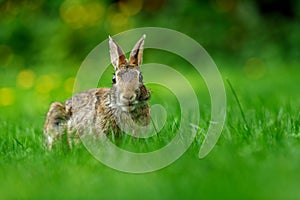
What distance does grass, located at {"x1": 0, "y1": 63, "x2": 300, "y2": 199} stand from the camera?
113 inches

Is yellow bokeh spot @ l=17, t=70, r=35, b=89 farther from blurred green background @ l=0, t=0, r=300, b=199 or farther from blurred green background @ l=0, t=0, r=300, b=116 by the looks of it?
blurred green background @ l=0, t=0, r=300, b=116

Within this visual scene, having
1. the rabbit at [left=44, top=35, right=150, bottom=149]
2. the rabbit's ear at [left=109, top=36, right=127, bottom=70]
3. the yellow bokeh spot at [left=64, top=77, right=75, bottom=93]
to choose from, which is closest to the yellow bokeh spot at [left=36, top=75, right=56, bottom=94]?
the yellow bokeh spot at [left=64, top=77, right=75, bottom=93]

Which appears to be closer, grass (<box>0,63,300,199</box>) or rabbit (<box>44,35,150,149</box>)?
grass (<box>0,63,300,199</box>)

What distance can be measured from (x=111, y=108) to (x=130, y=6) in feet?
27.0

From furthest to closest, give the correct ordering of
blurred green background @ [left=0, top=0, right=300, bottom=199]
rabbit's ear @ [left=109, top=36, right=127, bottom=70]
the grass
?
rabbit's ear @ [left=109, top=36, right=127, bottom=70]
blurred green background @ [left=0, top=0, right=300, bottom=199]
the grass

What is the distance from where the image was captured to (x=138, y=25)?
1184 cm

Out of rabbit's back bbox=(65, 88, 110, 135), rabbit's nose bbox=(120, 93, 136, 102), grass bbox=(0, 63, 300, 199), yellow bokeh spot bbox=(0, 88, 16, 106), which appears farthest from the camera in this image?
yellow bokeh spot bbox=(0, 88, 16, 106)

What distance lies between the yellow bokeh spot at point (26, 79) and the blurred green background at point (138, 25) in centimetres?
126

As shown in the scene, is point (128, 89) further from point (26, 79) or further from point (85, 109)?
point (26, 79)

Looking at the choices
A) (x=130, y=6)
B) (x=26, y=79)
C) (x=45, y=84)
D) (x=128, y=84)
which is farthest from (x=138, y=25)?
(x=128, y=84)

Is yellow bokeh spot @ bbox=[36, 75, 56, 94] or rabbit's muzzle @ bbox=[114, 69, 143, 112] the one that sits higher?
yellow bokeh spot @ bbox=[36, 75, 56, 94]

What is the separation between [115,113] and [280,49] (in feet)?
26.0

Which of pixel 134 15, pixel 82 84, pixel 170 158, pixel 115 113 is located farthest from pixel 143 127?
pixel 134 15

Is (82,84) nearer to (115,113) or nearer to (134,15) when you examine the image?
(115,113)
